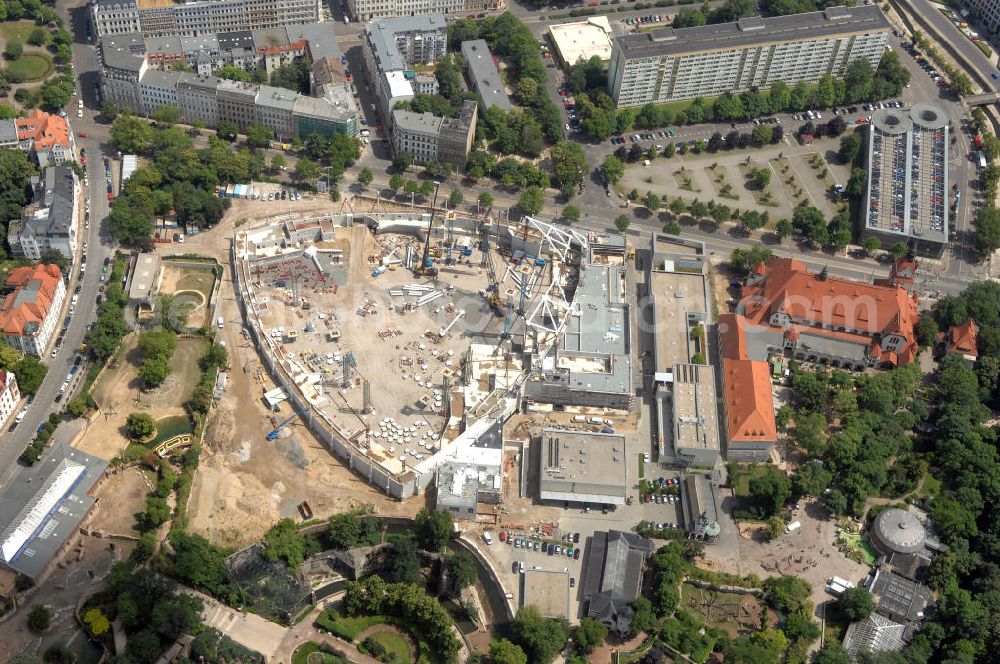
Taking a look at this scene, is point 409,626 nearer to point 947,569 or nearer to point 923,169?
point 947,569

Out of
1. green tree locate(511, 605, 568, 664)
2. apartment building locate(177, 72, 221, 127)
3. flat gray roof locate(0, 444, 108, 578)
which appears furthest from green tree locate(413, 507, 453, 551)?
apartment building locate(177, 72, 221, 127)

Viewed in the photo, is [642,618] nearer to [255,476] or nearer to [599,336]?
[599,336]

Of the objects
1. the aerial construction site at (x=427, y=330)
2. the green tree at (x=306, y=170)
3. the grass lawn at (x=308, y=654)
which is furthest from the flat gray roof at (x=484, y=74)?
the grass lawn at (x=308, y=654)

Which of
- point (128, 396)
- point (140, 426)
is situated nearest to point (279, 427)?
point (140, 426)

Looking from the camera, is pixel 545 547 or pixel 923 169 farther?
pixel 923 169

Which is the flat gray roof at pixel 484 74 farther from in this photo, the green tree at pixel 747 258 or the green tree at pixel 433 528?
the green tree at pixel 433 528

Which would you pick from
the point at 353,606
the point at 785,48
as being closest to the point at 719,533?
the point at 353,606

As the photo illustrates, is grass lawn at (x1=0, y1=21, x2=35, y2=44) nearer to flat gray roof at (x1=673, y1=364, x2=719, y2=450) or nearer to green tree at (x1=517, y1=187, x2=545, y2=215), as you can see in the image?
green tree at (x1=517, y1=187, x2=545, y2=215)
